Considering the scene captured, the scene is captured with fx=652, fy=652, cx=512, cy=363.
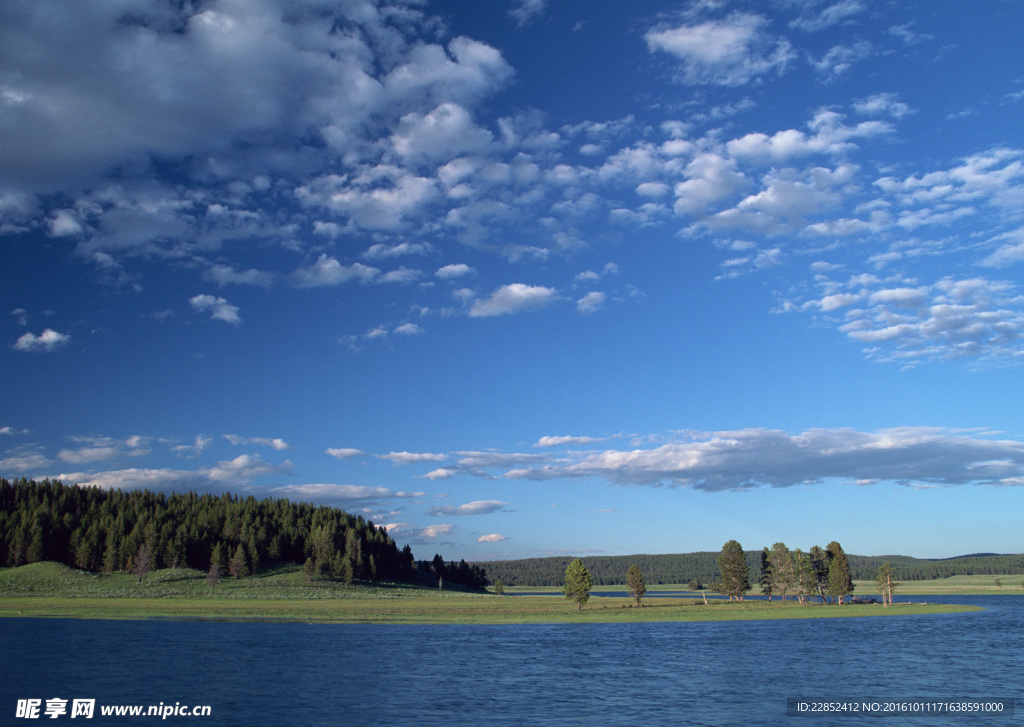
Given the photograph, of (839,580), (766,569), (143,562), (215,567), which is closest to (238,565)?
(215,567)

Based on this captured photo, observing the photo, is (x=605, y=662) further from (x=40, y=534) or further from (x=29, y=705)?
(x=40, y=534)

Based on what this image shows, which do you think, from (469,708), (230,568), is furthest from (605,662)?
(230,568)

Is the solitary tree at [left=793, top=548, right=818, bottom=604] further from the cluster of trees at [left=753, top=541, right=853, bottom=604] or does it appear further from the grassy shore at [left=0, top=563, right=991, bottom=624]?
the grassy shore at [left=0, top=563, right=991, bottom=624]

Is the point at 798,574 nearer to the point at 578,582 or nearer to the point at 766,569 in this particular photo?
the point at 766,569

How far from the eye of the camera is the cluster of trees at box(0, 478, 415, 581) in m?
163

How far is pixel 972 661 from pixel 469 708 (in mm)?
49675

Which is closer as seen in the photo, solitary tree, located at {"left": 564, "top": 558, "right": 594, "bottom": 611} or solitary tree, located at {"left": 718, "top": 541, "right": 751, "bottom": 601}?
solitary tree, located at {"left": 564, "top": 558, "right": 594, "bottom": 611}

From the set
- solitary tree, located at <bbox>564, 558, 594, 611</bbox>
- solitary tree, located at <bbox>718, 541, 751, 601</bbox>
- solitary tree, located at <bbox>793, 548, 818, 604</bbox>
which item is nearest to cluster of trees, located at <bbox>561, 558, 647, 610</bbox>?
solitary tree, located at <bbox>564, 558, 594, 611</bbox>

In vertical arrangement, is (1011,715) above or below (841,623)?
above

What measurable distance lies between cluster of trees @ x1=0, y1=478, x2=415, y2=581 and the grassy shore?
6352 mm

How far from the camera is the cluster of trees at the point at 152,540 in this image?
534 ft

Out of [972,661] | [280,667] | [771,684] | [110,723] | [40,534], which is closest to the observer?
[110,723]

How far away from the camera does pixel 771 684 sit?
47719 mm

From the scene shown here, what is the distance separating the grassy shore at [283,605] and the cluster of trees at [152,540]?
6.35 metres
